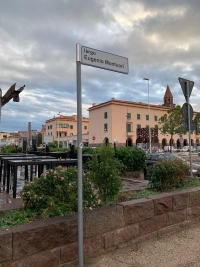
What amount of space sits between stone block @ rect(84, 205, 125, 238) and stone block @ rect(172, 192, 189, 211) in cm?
120

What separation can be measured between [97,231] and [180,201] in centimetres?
180

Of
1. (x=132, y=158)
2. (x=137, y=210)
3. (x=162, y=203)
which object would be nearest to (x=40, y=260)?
(x=137, y=210)

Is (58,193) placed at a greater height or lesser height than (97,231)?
greater

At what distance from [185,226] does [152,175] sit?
1.12m

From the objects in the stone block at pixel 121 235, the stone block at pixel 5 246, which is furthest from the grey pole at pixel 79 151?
the stone block at pixel 121 235

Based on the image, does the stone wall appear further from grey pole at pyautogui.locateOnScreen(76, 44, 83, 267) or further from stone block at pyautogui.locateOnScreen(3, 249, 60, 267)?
grey pole at pyautogui.locateOnScreen(76, 44, 83, 267)

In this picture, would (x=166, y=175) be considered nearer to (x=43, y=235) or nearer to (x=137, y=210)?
(x=137, y=210)

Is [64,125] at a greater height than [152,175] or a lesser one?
greater

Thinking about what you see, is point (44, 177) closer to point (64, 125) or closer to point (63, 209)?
point (63, 209)

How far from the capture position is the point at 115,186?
3.68 m

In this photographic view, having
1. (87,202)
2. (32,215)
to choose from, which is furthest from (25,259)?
(87,202)

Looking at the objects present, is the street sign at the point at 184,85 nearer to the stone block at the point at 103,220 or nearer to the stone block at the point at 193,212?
the stone block at the point at 193,212

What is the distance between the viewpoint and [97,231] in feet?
10.4

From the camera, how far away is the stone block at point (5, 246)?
97.3 inches
